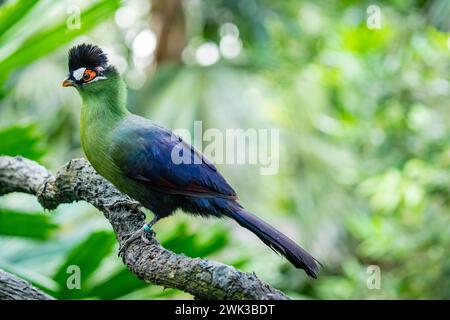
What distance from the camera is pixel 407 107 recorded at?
88.7 inches

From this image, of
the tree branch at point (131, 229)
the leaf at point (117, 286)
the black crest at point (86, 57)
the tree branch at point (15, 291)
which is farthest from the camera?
the leaf at point (117, 286)

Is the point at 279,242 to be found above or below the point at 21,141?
below

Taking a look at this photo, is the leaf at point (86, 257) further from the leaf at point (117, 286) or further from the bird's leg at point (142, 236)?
the bird's leg at point (142, 236)

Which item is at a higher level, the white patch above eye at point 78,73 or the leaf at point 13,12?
the leaf at point 13,12

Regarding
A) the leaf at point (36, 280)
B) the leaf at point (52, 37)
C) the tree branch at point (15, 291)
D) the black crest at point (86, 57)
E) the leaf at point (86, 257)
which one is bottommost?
the tree branch at point (15, 291)

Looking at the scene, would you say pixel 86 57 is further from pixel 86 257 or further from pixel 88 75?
pixel 86 257

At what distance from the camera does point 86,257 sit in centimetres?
118

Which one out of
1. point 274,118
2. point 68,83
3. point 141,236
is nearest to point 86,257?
point 141,236

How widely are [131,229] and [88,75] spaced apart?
0.25 metres

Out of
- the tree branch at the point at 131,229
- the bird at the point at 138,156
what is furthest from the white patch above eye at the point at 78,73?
the tree branch at the point at 131,229

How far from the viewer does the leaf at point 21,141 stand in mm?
1250

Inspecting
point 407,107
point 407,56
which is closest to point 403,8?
point 407,56

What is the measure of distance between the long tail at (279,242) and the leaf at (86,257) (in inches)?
14.5

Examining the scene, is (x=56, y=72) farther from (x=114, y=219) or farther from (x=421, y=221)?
(x=421, y=221)
